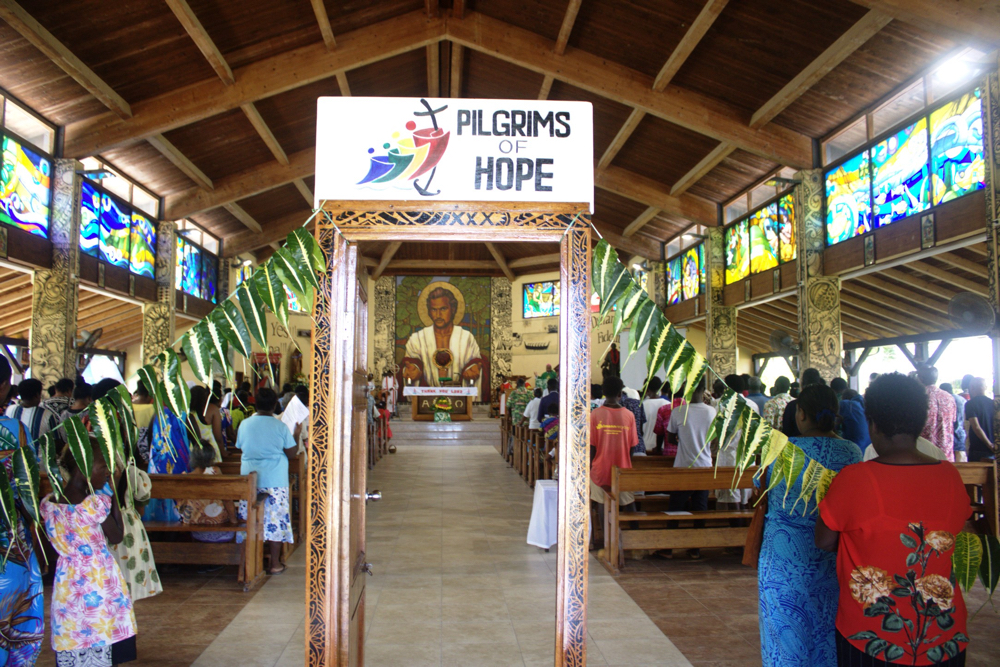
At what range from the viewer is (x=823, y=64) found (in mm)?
7289

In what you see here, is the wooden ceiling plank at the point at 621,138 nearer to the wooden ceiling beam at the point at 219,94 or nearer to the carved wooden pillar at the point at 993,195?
the wooden ceiling beam at the point at 219,94

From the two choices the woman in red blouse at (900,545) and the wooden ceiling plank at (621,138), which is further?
the wooden ceiling plank at (621,138)

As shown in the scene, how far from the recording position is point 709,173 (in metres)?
11.2

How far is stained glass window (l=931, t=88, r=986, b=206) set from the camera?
6117 millimetres

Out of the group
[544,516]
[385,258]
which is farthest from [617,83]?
[385,258]

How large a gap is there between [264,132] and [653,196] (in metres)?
6.61

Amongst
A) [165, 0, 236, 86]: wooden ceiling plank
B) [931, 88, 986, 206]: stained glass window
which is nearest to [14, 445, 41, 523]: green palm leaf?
[165, 0, 236, 86]: wooden ceiling plank

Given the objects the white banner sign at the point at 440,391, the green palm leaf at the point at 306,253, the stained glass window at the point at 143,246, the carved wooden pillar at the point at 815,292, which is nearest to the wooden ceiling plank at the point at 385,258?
the white banner sign at the point at 440,391

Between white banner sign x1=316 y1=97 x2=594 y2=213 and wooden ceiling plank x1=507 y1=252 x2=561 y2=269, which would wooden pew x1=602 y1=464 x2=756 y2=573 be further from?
wooden ceiling plank x1=507 y1=252 x2=561 y2=269

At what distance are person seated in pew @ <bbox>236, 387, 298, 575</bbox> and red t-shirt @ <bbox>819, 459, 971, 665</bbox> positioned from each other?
3.74 metres

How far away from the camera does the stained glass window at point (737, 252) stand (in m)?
11.3

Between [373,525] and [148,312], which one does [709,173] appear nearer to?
[373,525]

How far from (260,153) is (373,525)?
24.9 ft

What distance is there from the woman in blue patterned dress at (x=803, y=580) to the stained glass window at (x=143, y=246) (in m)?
10.8
